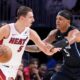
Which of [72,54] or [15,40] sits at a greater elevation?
[15,40]

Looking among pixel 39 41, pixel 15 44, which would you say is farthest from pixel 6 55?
pixel 39 41

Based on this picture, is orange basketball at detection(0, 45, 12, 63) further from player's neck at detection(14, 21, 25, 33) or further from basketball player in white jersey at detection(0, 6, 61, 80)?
player's neck at detection(14, 21, 25, 33)

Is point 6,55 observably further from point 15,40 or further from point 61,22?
point 61,22

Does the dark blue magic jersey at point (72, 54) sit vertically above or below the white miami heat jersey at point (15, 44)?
below

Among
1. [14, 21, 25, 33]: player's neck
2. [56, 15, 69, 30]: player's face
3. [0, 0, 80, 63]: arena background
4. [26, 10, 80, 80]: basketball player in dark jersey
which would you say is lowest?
[0, 0, 80, 63]: arena background

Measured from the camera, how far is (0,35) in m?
4.48

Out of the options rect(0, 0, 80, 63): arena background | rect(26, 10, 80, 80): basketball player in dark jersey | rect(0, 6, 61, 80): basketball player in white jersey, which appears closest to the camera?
rect(0, 6, 61, 80): basketball player in white jersey

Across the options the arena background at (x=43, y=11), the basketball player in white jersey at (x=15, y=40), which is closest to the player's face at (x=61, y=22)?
the basketball player in white jersey at (x=15, y=40)

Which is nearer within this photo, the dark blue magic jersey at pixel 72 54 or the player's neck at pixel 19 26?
the player's neck at pixel 19 26

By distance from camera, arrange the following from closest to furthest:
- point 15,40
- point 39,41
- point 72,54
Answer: point 15,40
point 39,41
point 72,54

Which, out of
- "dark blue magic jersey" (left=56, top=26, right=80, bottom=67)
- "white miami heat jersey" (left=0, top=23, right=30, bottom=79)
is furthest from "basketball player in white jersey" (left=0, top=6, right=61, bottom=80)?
"dark blue magic jersey" (left=56, top=26, right=80, bottom=67)

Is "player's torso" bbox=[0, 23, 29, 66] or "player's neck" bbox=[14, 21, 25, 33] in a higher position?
"player's neck" bbox=[14, 21, 25, 33]

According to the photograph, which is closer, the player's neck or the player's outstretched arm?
the player's neck

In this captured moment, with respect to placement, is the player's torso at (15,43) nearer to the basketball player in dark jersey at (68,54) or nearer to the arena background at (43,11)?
the basketball player in dark jersey at (68,54)
